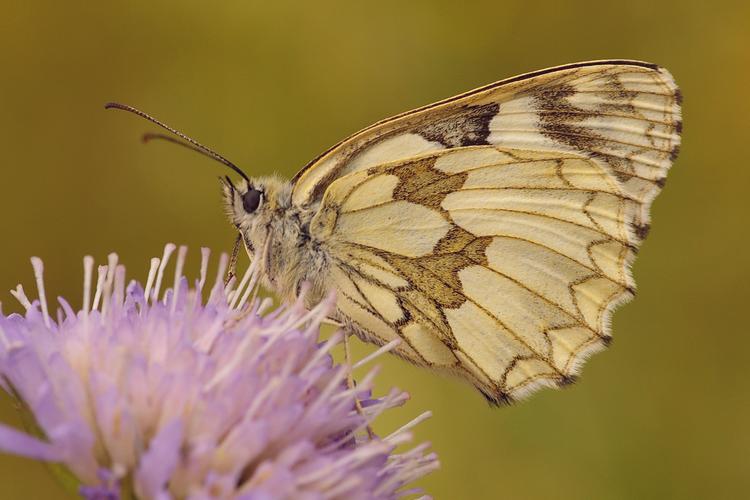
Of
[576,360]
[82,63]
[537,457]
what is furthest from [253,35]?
[576,360]

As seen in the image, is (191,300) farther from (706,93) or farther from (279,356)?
(706,93)

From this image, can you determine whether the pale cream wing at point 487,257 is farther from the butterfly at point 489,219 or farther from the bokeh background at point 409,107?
the bokeh background at point 409,107

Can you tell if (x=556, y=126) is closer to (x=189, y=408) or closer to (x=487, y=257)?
(x=487, y=257)

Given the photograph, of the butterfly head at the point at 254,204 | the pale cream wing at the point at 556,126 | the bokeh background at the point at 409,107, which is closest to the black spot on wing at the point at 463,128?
the pale cream wing at the point at 556,126

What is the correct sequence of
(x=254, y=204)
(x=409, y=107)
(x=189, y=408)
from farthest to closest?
(x=409, y=107), (x=254, y=204), (x=189, y=408)

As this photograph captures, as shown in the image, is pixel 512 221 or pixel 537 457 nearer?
pixel 512 221

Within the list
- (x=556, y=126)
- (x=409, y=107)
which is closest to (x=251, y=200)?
(x=556, y=126)

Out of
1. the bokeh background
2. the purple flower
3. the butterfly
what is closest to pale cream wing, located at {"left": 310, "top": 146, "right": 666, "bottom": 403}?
the butterfly
